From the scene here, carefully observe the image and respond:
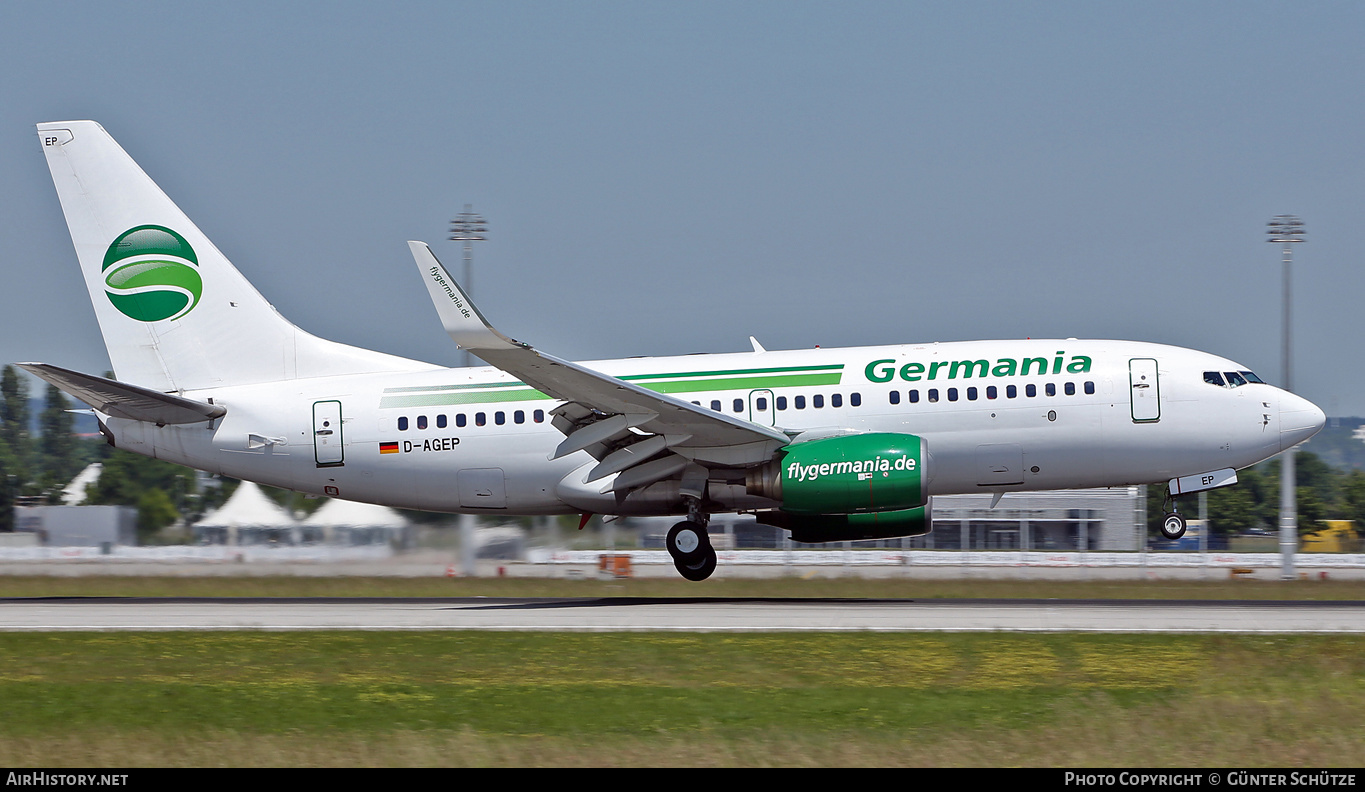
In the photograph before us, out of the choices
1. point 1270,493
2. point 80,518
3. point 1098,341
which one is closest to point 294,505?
point 80,518

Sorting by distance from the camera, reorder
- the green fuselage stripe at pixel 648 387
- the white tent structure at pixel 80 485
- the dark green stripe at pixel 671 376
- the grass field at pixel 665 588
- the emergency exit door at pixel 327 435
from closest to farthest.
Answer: the green fuselage stripe at pixel 648 387 → the dark green stripe at pixel 671 376 → the emergency exit door at pixel 327 435 → the grass field at pixel 665 588 → the white tent structure at pixel 80 485

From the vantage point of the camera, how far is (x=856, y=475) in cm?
2184

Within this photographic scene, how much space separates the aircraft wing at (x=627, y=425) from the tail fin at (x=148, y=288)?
5825mm

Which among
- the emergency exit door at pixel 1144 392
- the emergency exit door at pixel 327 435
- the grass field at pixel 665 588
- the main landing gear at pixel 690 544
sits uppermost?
the emergency exit door at pixel 1144 392

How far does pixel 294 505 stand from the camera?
3616cm

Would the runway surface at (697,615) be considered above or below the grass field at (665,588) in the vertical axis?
above

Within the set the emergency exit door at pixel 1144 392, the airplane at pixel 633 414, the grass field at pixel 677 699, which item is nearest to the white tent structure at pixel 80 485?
the airplane at pixel 633 414

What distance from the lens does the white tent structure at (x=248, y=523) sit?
36.3 meters

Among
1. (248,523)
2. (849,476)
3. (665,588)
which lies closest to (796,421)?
(849,476)

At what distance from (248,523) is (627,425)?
67.3 feet

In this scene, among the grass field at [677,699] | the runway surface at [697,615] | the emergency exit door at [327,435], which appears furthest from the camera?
the emergency exit door at [327,435]

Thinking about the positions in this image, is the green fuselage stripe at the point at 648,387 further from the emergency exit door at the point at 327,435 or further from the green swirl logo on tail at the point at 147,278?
the green swirl logo on tail at the point at 147,278
